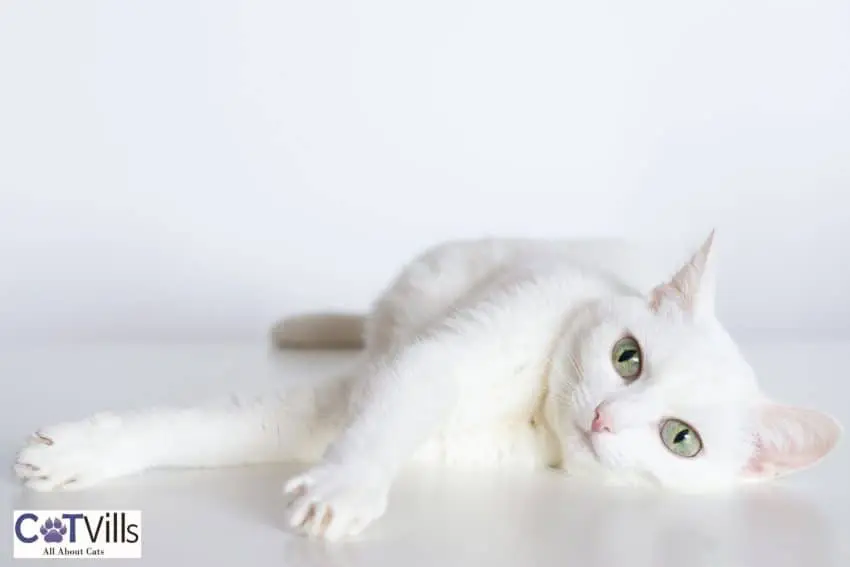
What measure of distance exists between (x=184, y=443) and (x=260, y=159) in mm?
1162

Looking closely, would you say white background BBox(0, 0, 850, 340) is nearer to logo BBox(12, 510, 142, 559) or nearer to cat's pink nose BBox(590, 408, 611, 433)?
cat's pink nose BBox(590, 408, 611, 433)

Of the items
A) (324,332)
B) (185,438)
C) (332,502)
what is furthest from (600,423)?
Answer: (324,332)


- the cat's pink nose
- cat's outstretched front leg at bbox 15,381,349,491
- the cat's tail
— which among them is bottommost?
the cat's tail

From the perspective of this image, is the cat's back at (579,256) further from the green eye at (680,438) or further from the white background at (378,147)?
the white background at (378,147)

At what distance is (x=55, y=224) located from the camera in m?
2.17

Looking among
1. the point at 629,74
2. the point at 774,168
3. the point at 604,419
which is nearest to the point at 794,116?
the point at 774,168

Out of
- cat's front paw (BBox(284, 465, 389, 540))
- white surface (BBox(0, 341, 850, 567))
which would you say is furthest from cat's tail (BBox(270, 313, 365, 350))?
cat's front paw (BBox(284, 465, 389, 540))

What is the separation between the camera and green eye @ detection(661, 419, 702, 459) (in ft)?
3.76

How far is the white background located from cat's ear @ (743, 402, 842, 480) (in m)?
1.13

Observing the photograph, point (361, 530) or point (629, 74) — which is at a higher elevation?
point (629, 74)

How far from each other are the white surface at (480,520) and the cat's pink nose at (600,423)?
0.23 ft

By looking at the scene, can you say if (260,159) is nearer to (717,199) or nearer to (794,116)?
(717,199)

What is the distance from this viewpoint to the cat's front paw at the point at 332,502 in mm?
917

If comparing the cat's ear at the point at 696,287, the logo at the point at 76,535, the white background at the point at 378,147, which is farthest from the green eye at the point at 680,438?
the white background at the point at 378,147
